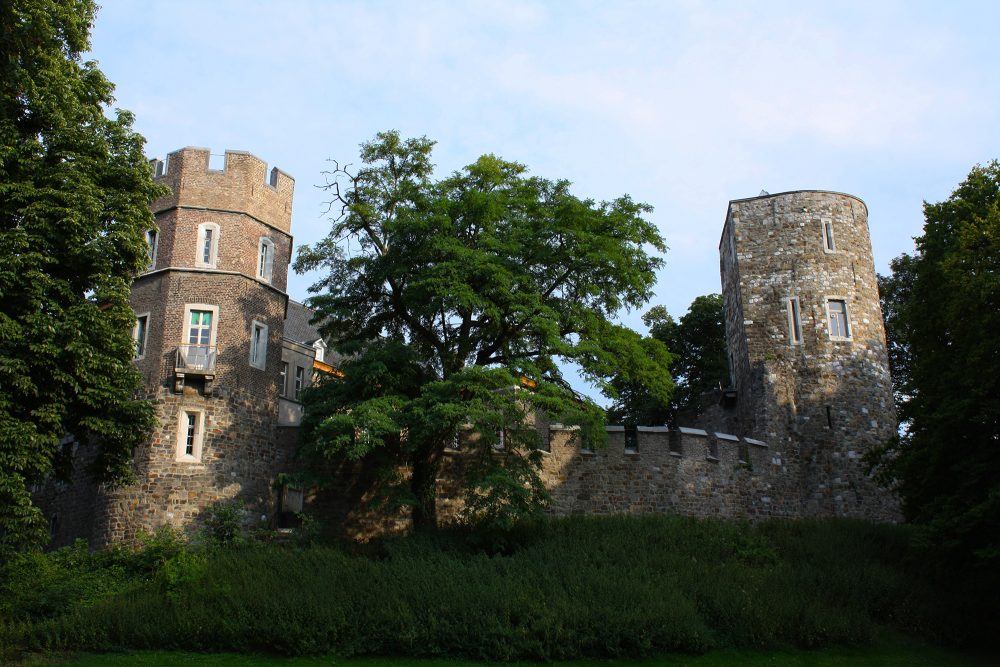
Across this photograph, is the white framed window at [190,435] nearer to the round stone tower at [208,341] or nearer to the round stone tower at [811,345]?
the round stone tower at [208,341]

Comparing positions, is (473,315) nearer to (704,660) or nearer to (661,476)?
(661,476)

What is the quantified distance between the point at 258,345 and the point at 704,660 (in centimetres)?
1462

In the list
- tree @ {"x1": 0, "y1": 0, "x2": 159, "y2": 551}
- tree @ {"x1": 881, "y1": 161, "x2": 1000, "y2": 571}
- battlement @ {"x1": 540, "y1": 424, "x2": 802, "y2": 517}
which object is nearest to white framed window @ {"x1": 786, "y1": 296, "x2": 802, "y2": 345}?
battlement @ {"x1": 540, "y1": 424, "x2": 802, "y2": 517}

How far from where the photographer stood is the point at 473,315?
1079 inches

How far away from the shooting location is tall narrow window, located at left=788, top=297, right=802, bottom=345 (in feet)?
103

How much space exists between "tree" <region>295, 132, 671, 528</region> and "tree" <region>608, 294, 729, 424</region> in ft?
46.3

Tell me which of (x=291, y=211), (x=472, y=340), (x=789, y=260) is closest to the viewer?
(x=472, y=340)

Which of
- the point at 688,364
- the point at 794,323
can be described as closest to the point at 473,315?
the point at 794,323

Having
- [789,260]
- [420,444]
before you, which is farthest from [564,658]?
[789,260]

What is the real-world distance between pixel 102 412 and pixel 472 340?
33.2 ft

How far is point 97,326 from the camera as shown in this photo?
63.6 ft

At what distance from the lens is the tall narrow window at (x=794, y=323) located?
31.5 meters

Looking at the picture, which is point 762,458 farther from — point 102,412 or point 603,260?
point 102,412

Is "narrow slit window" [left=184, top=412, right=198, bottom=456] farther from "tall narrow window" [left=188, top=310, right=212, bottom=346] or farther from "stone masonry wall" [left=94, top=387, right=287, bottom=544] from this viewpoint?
"tall narrow window" [left=188, top=310, right=212, bottom=346]
